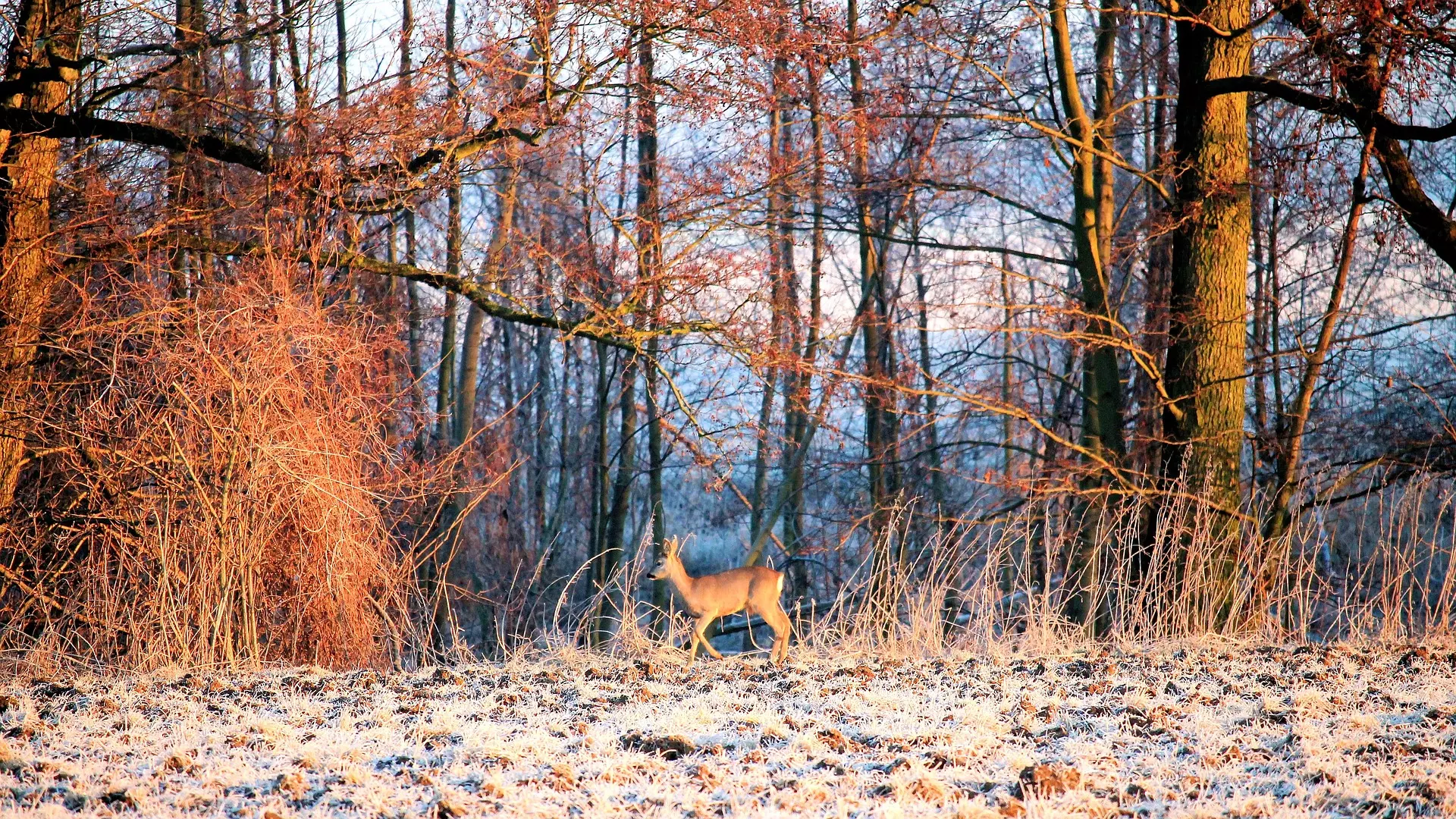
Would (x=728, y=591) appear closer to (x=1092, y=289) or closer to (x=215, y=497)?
(x=215, y=497)

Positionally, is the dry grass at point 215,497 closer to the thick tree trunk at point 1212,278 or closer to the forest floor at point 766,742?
the forest floor at point 766,742

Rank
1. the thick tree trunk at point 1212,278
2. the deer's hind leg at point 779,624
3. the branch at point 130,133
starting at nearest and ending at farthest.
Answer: the deer's hind leg at point 779,624 < the branch at point 130,133 < the thick tree trunk at point 1212,278

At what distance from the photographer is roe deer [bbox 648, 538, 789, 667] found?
736 centimetres

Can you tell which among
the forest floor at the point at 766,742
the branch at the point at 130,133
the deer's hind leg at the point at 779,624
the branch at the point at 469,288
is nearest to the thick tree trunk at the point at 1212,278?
the deer's hind leg at the point at 779,624

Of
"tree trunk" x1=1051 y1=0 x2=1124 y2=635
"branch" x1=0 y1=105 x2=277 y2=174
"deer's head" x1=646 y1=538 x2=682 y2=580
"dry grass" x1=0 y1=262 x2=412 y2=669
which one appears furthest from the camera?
"tree trunk" x1=1051 y1=0 x2=1124 y2=635

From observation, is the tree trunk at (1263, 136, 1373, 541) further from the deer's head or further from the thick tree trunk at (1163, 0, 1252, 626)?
the deer's head

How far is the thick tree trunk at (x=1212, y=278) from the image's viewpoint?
8281 mm

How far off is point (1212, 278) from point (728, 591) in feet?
13.9

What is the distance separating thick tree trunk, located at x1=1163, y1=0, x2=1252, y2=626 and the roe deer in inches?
118

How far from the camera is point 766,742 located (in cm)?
359

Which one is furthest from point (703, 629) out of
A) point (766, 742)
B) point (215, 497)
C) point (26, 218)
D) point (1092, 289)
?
point (26, 218)

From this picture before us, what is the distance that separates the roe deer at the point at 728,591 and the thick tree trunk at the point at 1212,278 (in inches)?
118

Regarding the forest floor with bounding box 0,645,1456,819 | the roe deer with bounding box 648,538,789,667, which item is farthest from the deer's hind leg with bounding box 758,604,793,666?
the forest floor with bounding box 0,645,1456,819

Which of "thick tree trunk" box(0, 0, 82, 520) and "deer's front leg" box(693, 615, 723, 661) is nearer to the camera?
"deer's front leg" box(693, 615, 723, 661)
